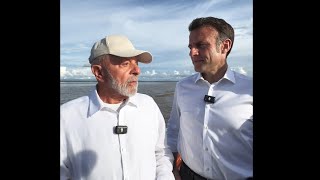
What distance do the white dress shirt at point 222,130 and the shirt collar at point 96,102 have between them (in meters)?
0.38

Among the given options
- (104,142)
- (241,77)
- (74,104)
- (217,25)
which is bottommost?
(104,142)

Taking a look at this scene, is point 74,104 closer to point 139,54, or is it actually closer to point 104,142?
point 104,142

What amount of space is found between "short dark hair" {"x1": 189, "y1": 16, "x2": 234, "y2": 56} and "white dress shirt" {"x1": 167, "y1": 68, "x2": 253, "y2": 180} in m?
0.20

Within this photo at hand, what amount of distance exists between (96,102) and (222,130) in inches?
27.9

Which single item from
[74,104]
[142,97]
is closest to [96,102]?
[74,104]

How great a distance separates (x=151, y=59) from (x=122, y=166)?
0.53 m

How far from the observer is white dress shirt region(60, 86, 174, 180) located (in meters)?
1.50

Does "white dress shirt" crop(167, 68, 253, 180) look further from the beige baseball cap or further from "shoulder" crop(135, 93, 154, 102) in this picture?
the beige baseball cap

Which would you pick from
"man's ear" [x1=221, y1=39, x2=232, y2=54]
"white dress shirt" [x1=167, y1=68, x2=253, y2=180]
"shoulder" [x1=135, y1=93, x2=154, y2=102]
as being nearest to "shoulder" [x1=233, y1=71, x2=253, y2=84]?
"white dress shirt" [x1=167, y1=68, x2=253, y2=180]

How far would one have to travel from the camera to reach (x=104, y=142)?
151 centimetres
